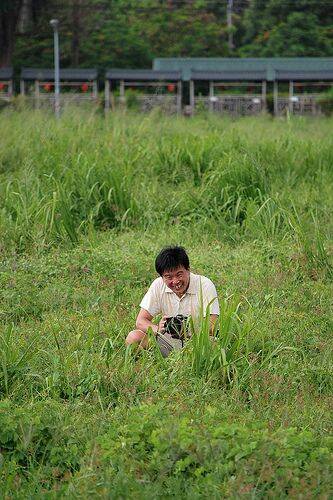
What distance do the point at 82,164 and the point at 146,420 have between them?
6.02 m

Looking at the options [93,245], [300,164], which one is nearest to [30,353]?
[93,245]

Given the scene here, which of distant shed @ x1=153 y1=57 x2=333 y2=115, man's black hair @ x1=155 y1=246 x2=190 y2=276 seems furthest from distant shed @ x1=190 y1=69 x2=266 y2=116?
man's black hair @ x1=155 y1=246 x2=190 y2=276

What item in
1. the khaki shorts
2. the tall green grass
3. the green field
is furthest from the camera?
the tall green grass

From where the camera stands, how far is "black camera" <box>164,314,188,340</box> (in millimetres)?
6242

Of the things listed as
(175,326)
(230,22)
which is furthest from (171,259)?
(230,22)

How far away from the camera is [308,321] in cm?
701

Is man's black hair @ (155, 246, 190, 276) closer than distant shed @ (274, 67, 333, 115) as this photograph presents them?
Yes

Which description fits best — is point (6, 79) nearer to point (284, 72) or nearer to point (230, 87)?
point (230, 87)

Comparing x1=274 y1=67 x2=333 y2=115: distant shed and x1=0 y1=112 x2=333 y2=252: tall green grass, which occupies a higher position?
x1=0 y1=112 x2=333 y2=252: tall green grass

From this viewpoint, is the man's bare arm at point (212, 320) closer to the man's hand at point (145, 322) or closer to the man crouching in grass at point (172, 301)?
the man crouching in grass at point (172, 301)

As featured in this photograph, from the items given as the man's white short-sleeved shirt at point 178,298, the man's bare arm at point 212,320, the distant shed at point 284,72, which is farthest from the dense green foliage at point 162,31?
the man's bare arm at point 212,320

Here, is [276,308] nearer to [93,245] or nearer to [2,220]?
[93,245]

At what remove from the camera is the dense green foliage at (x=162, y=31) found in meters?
39.5

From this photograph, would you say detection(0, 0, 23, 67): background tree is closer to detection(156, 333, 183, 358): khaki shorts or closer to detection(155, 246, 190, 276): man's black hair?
detection(155, 246, 190, 276): man's black hair
